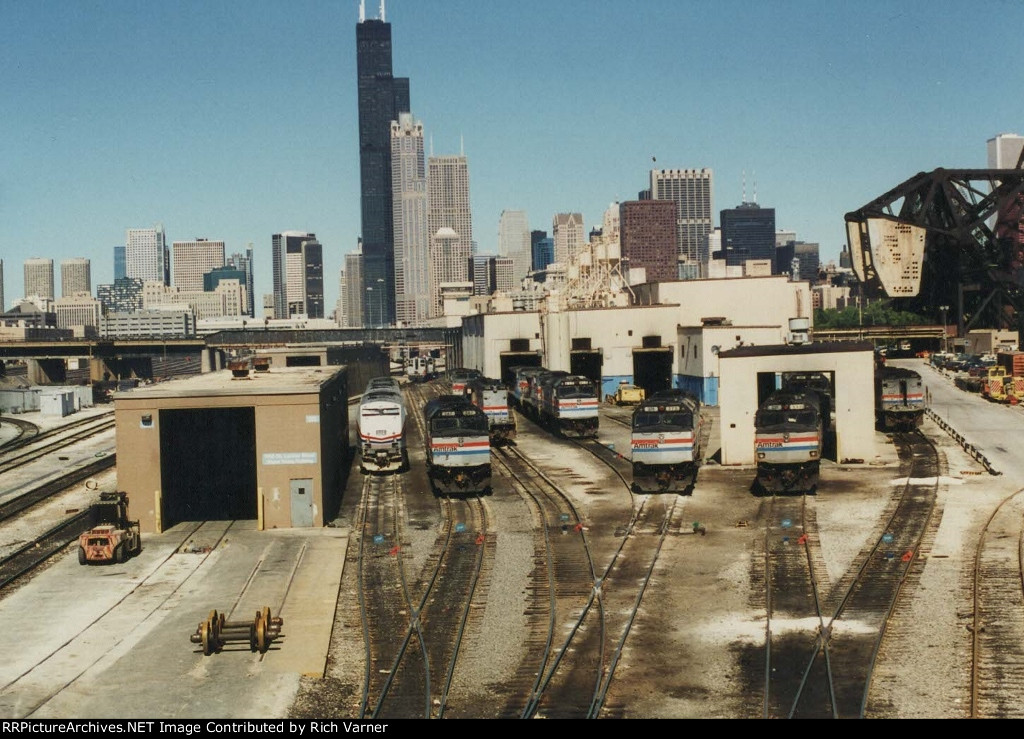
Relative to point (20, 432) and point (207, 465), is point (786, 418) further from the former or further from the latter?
point (20, 432)

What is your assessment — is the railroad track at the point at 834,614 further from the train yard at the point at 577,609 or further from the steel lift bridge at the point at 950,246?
the steel lift bridge at the point at 950,246

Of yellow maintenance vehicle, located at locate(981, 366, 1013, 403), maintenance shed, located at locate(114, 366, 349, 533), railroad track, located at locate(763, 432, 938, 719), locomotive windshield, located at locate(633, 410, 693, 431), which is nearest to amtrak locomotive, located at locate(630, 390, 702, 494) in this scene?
locomotive windshield, located at locate(633, 410, 693, 431)

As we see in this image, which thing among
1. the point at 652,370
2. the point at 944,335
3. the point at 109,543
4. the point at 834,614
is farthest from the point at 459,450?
the point at 944,335

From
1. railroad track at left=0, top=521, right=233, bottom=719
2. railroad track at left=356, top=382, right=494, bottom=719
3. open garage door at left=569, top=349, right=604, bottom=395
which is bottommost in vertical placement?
railroad track at left=0, top=521, right=233, bottom=719

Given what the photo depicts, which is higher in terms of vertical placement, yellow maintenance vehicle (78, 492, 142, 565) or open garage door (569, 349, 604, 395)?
open garage door (569, 349, 604, 395)

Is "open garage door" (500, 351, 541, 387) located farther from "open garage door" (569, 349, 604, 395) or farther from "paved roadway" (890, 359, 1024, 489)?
"paved roadway" (890, 359, 1024, 489)
